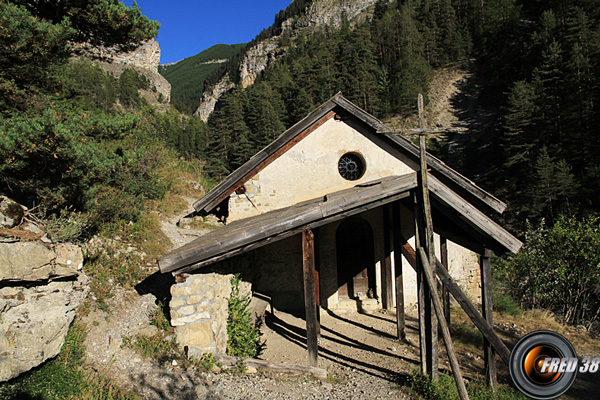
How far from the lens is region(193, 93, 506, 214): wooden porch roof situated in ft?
29.8

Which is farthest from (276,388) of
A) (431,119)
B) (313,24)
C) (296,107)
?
(313,24)

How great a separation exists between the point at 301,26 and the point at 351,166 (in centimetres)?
10772

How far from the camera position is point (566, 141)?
26109 mm

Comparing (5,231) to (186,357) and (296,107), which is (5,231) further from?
(296,107)

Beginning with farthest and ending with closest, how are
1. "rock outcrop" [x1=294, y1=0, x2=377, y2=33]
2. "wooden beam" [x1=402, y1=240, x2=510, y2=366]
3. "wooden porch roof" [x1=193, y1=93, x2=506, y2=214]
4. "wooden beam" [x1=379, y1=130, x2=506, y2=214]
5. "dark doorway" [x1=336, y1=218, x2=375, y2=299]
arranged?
"rock outcrop" [x1=294, y1=0, x2=377, y2=33]
"dark doorway" [x1=336, y1=218, x2=375, y2=299]
"wooden porch roof" [x1=193, y1=93, x2=506, y2=214]
"wooden beam" [x1=379, y1=130, x2=506, y2=214]
"wooden beam" [x1=402, y1=240, x2=510, y2=366]

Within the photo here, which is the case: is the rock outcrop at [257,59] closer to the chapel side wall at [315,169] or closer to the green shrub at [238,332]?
the chapel side wall at [315,169]

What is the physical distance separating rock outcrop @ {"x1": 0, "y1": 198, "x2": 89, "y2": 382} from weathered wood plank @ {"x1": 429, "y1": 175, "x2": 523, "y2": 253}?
5770 millimetres

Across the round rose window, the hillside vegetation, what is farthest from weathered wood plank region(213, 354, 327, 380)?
the hillside vegetation

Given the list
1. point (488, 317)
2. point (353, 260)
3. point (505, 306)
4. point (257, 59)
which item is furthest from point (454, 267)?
point (257, 59)

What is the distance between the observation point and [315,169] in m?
9.81

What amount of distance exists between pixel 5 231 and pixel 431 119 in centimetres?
4487

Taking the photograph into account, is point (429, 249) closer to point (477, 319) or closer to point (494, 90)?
point (477, 319)

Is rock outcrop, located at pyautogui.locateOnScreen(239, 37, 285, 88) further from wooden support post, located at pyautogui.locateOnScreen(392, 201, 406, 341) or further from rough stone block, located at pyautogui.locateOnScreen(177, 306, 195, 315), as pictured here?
rough stone block, located at pyautogui.locateOnScreen(177, 306, 195, 315)

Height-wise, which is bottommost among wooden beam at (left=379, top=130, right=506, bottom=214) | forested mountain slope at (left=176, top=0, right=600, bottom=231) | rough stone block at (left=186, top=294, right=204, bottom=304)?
rough stone block at (left=186, top=294, right=204, bottom=304)
